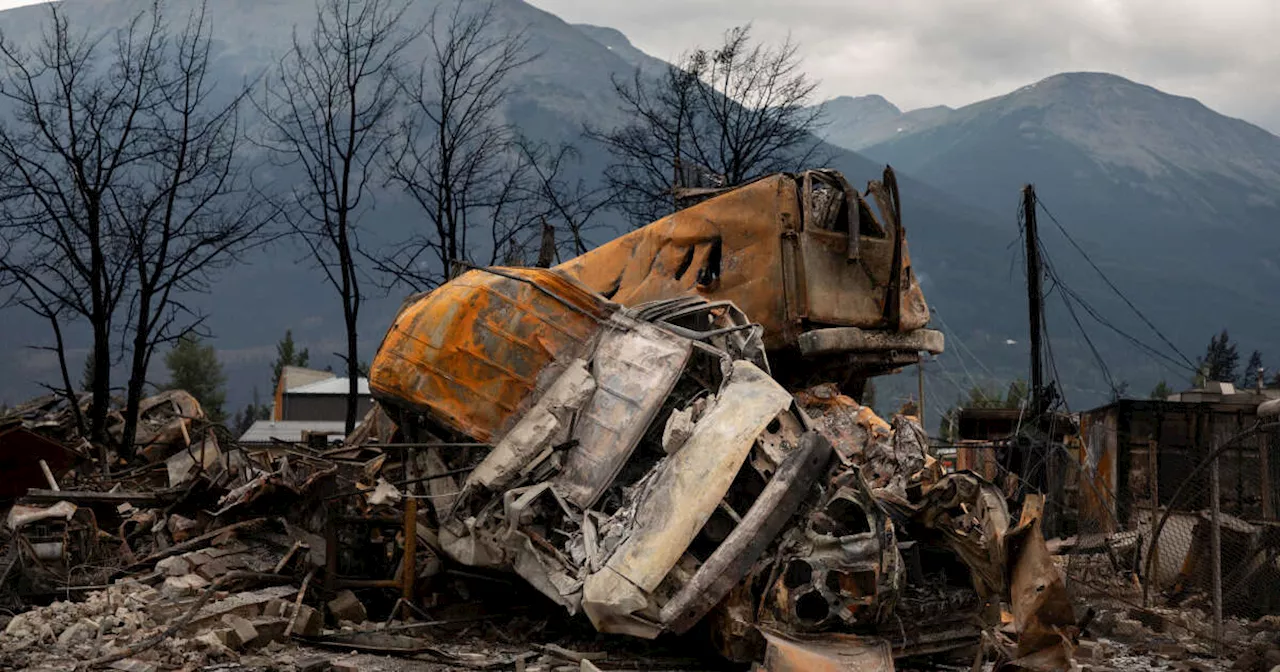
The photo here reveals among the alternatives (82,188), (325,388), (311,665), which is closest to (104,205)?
(82,188)

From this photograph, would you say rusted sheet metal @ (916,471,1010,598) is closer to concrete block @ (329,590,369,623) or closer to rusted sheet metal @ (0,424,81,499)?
concrete block @ (329,590,369,623)

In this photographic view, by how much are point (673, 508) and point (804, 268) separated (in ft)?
17.4

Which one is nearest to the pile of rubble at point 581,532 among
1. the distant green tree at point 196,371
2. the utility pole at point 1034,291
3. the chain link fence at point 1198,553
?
the chain link fence at point 1198,553

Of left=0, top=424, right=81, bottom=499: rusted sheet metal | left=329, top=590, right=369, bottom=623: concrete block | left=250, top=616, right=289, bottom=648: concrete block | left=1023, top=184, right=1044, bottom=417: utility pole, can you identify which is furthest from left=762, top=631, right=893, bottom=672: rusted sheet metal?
left=1023, top=184, right=1044, bottom=417: utility pole

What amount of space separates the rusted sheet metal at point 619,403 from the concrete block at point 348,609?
2.33 m

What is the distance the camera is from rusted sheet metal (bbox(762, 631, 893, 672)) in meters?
6.78

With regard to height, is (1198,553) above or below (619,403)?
below

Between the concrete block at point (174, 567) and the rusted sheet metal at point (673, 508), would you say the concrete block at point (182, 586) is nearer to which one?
the concrete block at point (174, 567)

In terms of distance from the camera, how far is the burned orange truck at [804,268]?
12344mm

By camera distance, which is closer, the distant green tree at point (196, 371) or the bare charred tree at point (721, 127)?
the bare charred tree at point (721, 127)

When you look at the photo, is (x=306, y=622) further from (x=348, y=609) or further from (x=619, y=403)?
(x=619, y=403)

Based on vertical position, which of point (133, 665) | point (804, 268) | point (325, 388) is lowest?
point (325, 388)

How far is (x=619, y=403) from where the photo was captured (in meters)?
8.82

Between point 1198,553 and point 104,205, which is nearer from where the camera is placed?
point 1198,553
